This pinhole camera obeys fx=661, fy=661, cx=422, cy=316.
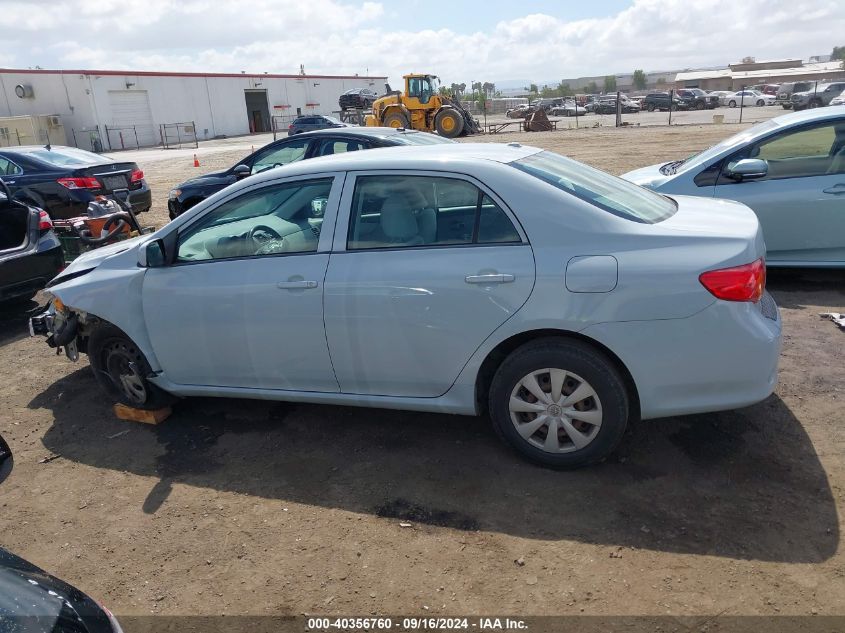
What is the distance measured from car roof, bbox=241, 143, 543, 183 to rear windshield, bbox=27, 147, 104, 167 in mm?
8420

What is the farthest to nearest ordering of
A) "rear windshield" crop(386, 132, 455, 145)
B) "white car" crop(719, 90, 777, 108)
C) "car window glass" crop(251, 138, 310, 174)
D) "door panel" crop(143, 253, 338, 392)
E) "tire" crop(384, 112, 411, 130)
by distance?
"white car" crop(719, 90, 777, 108) < "tire" crop(384, 112, 411, 130) < "car window glass" crop(251, 138, 310, 174) < "rear windshield" crop(386, 132, 455, 145) < "door panel" crop(143, 253, 338, 392)

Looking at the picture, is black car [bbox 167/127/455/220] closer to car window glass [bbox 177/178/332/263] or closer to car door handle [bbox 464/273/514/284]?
car window glass [bbox 177/178/332/263]

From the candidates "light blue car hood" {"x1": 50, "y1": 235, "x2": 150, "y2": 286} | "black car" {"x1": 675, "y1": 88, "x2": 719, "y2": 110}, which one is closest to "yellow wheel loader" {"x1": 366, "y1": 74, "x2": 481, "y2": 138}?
"light blue car hood" {"x1": 50, "y1": 235, "x2": 150, "y2": 286}

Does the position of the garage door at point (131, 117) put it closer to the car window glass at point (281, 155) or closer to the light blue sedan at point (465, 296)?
the car window glass at point (281, 155)

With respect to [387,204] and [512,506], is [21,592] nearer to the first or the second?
[512,506]

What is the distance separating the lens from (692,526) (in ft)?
10.0

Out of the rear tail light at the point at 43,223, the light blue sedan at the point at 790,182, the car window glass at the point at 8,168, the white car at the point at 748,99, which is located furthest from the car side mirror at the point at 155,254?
the white car at the point at 748,99

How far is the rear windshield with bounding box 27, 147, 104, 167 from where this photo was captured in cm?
1071

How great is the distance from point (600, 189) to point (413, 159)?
1.08 m

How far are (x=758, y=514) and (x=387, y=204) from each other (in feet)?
7.98

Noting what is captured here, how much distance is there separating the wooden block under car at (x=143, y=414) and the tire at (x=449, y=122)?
28054mm

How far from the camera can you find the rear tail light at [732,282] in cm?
310

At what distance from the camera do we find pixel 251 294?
3824mm

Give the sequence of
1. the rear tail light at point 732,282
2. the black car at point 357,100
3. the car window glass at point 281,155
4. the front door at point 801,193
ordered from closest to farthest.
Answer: the rear tail light at point 732,282 → the front door at point 801,193 → the car window glass at point 281,155 → the black car at point 357,100
